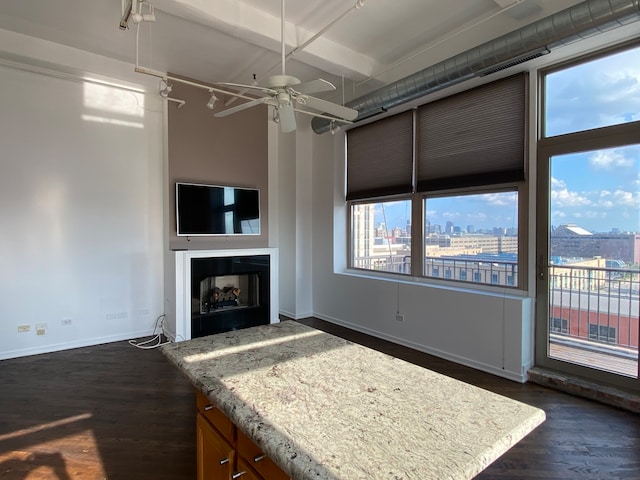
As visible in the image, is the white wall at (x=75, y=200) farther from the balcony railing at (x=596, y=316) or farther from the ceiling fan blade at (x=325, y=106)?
the balcony railing at (x=596, y=316)

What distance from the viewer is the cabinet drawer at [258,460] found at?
108 cm

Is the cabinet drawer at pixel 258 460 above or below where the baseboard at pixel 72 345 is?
above

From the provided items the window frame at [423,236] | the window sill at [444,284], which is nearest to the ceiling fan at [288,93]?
the window frame at [423,236]

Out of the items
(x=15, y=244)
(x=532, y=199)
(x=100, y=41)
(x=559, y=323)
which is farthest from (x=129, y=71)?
(x=559, y=323)

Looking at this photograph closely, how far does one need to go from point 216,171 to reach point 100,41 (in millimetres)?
1892

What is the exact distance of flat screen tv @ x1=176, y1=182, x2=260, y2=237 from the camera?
15.3 ft

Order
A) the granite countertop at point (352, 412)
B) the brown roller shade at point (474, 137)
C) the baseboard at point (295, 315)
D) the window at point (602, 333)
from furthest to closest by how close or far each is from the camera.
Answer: the baseboard at point (295, 315) → the brown roller shade at point (474, 137) → the window at point (602, 333) → the granite countertop at point (352, 412)

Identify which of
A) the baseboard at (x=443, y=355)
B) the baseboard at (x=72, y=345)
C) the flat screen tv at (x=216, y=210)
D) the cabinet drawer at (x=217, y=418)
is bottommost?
the baseboard at (x=443, y=355)

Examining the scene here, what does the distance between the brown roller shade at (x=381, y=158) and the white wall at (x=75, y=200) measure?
2699mm

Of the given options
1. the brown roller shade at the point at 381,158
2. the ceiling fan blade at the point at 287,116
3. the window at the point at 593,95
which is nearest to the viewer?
the ceiling fan blade at the point at 287,116

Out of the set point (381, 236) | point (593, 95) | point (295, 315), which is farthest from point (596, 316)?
point (295, 315)

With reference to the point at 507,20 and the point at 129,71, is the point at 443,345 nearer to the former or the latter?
the point at 507,20

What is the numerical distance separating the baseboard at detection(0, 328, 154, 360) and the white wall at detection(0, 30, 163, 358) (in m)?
0.01

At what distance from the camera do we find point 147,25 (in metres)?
3.54
